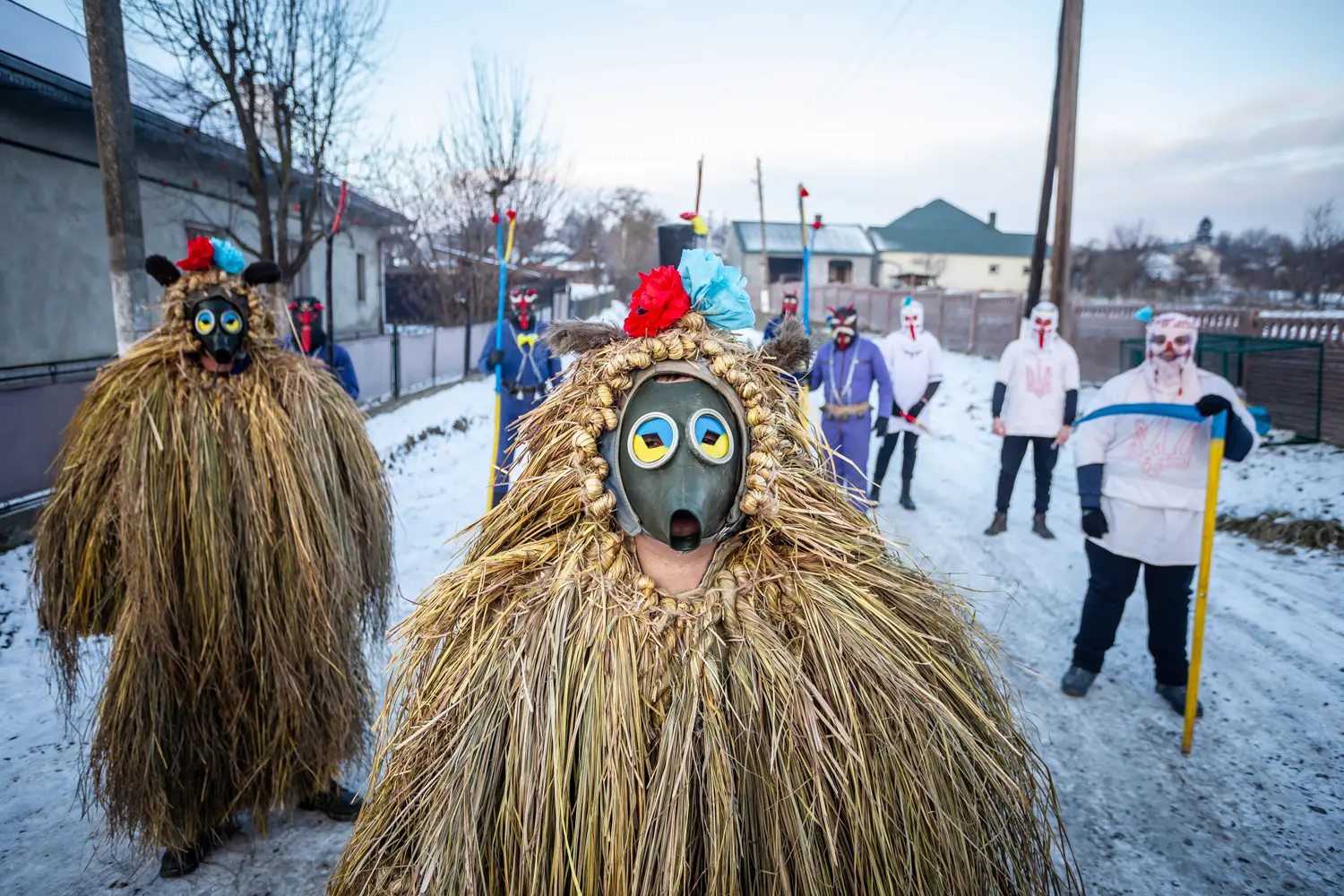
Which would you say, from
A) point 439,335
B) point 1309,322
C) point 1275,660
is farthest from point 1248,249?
point 1275,660

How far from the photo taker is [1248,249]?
35.4 meters

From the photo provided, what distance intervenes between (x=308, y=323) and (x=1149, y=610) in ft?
22.2

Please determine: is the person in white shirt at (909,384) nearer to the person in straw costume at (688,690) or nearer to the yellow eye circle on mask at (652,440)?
the person in straw costume at (688,690)

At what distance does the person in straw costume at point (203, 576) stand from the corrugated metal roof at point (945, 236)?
4617 centimetres

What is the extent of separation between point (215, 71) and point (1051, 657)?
28.6 ft

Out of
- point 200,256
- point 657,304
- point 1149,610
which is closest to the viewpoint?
point 657,304

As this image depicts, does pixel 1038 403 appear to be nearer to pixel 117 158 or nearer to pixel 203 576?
pixel 203 576

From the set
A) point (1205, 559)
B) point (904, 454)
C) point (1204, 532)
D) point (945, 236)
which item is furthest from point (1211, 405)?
point (945, 236)

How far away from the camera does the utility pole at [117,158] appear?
434 cm

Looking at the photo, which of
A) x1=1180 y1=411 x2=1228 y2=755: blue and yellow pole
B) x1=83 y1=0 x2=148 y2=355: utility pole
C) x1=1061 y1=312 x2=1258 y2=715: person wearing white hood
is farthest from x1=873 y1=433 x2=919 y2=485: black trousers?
x1=83 y1=0 x2=148 y2=355: utility pole

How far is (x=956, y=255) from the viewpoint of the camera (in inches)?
1813

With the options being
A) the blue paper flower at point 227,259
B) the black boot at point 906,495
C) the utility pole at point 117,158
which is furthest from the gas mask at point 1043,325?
the utility pole at point 117,158

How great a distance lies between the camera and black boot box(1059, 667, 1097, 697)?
11.9ft

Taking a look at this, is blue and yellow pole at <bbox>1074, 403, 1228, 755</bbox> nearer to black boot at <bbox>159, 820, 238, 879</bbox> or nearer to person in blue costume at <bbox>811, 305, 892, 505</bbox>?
person in blue costume at <bbox>811, 305, 892, 505</bbox>
